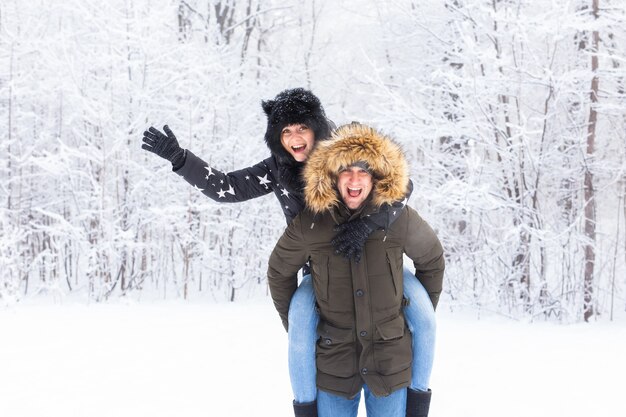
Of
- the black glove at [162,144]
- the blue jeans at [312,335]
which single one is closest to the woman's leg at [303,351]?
the blue jeans at [312,335]

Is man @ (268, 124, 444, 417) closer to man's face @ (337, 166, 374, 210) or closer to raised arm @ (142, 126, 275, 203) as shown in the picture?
man's face @ (337, 166, 374, 210)

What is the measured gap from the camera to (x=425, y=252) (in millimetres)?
2066

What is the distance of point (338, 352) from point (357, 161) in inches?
28.8

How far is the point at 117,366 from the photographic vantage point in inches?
161

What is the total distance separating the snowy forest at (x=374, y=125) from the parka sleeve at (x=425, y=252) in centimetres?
337

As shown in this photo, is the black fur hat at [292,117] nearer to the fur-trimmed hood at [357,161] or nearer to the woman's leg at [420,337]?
the fur-trimmed hood at [357,161]

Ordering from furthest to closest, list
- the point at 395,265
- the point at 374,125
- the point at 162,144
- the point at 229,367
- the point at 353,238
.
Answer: the point at 374,125
the point at 229,367
the point at 162,144
the point at 395,265
the point at 353,238

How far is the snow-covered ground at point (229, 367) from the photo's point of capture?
10.8 feet

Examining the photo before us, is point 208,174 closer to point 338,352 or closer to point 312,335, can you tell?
point 312,335

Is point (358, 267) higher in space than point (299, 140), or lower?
lower

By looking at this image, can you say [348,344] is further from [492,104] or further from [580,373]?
[492,104]

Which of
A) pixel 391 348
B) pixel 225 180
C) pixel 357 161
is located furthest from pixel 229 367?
pixel 357 161

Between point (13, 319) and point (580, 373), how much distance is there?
216 inches

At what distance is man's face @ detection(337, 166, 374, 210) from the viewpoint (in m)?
1.98
